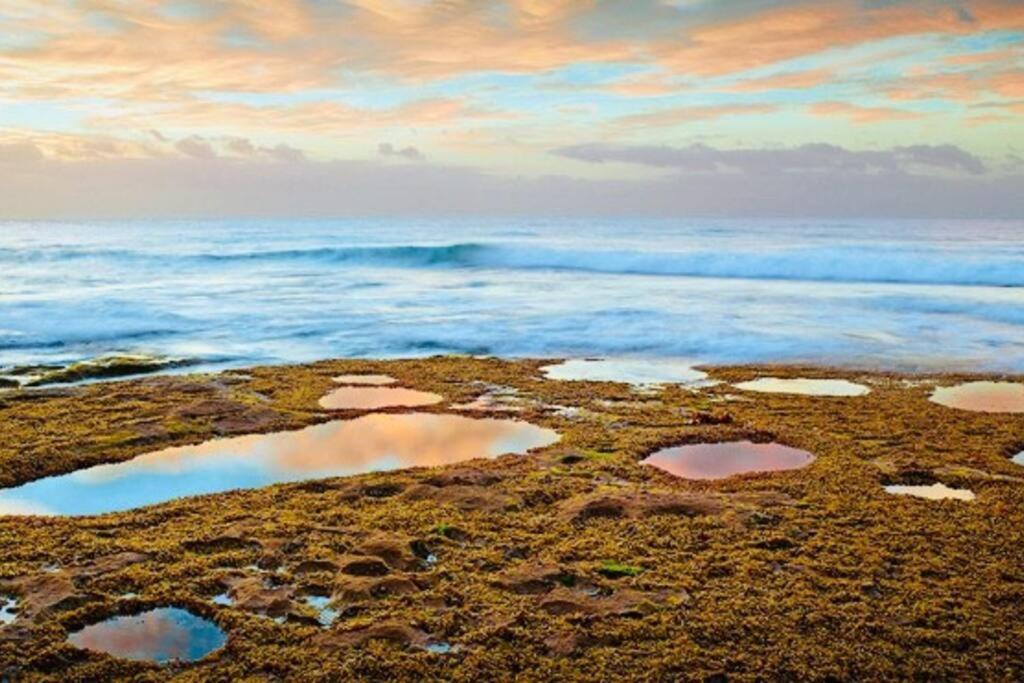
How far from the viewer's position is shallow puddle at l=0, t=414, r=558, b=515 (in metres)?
9.28

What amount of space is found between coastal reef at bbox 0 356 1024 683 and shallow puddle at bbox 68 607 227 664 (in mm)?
68

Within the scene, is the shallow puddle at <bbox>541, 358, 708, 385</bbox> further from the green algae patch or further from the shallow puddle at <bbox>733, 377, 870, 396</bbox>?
the green algae patch

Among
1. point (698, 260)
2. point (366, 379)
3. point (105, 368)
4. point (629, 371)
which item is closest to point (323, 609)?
point (366, 379)

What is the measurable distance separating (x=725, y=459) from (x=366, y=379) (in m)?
7.67

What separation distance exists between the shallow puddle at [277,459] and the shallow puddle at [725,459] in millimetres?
1607

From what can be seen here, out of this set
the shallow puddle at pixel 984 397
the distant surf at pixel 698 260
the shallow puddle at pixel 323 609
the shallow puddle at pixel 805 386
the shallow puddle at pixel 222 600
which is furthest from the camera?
the distant surf at pixel 698 260

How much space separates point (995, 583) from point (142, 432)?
9.72 metres

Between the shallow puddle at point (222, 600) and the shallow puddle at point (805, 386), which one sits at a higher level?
the shallow puddle at point (222, 600)

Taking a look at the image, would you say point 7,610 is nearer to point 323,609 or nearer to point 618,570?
point 323,609

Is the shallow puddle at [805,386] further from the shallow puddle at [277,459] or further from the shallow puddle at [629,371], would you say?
the shallow puddle at [277,459]

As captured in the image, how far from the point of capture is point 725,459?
10.6m

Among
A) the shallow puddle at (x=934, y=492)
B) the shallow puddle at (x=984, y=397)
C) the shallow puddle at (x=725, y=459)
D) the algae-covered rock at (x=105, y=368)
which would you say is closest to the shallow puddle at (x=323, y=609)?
the shallow puddle at (x=725, y=459)

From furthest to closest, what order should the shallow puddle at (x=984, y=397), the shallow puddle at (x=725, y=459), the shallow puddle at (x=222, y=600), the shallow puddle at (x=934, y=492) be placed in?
the shallow puddle at (x=984, y=397)
the shallow puddle at (x=725, y=459)
the shallow puddle at (x=934, y=492)
the shallow puddle at (x=222, y=600)

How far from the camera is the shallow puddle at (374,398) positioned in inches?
542
